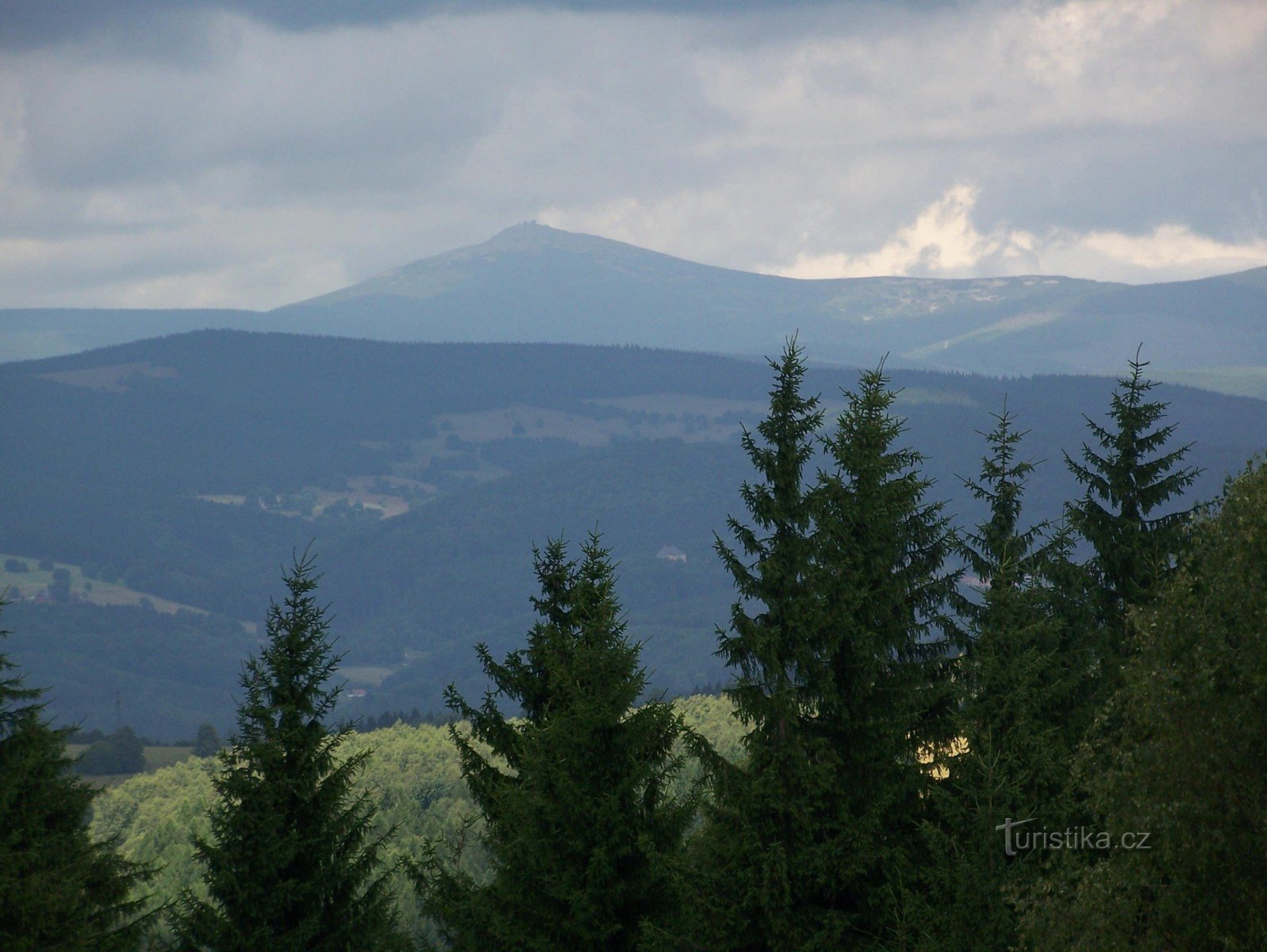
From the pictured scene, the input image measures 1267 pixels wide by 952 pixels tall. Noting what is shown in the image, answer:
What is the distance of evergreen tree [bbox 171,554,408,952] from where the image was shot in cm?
2331

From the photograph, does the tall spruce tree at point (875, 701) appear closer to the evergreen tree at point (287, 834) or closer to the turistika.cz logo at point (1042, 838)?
the turistika.cz logo at point (1042, 838)

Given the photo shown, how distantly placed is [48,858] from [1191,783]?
62.1ft

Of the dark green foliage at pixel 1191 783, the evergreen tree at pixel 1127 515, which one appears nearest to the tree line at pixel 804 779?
the dark green foliage at pixel 1191 783

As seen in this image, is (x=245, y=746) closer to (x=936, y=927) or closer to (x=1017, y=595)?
(x=936, y=927)

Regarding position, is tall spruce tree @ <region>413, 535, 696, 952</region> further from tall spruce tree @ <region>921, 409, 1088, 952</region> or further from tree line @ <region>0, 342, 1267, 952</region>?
tall spruce tree @ <region>921, 409, 1088, 952</region>

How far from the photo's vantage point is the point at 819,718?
2170 centimetres

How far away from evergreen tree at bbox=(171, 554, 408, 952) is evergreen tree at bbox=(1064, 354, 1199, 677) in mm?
15495

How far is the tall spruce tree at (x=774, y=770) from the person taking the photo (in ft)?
67.4

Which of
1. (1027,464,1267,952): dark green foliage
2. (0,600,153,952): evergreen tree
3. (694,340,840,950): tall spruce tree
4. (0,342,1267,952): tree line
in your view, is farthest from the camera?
(0,600,153,952): evergreen tree

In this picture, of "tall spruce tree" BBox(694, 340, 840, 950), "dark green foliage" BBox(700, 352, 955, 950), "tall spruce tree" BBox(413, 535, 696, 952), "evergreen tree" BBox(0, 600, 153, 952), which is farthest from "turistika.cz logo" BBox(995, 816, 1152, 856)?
"evergreen tree" BBox(0, 600, 153, 952)

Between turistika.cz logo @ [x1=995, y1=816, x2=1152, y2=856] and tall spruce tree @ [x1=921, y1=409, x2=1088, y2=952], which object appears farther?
turistika.cz logo @ [x1=995, y1=816, x2=1152, y2=856]

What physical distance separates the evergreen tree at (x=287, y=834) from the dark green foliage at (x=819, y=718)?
6.75 metres

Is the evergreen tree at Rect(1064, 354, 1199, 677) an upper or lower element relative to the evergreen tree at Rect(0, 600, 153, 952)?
upper

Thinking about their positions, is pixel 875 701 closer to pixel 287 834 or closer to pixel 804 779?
pixel 804 779
